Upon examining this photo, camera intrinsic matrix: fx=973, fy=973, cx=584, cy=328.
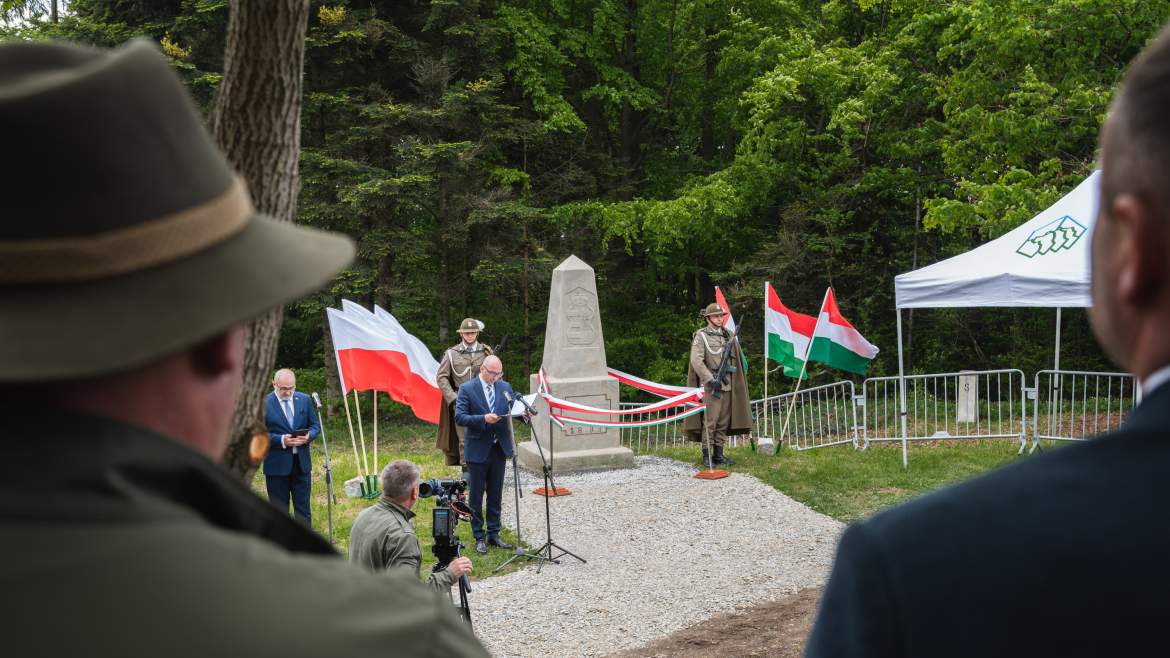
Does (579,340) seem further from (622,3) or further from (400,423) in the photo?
(622,3)

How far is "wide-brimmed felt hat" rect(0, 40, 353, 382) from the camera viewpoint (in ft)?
2.83

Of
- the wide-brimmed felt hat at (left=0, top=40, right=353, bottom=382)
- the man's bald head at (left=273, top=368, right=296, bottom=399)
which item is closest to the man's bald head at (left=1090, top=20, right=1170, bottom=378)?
the wide-brimmed felt hat at (left=0, top=40, right=353, bottom=382)

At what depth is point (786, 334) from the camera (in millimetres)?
14461

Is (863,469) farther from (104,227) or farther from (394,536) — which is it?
(104,227)

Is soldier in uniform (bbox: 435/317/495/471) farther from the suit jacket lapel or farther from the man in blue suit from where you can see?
the suit jacket lapel

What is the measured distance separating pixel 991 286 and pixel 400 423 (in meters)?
13.4

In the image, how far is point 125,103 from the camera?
3.00 ft

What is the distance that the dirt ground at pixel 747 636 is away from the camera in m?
7.17

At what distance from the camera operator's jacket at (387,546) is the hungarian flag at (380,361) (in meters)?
5.43

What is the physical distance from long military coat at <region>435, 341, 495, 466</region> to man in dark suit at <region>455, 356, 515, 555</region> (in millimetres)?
1796

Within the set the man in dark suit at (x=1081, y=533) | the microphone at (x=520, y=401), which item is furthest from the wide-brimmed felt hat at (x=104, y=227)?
the microphone at (x=520, y=401)

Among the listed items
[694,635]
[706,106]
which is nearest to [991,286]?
[694,635]

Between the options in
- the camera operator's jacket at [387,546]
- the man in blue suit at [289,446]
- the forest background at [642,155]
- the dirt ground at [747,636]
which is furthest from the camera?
the forest background at [642,155]

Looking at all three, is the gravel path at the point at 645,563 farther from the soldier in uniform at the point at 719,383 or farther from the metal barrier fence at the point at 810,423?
the metal barrier fence at the point at 810,423
